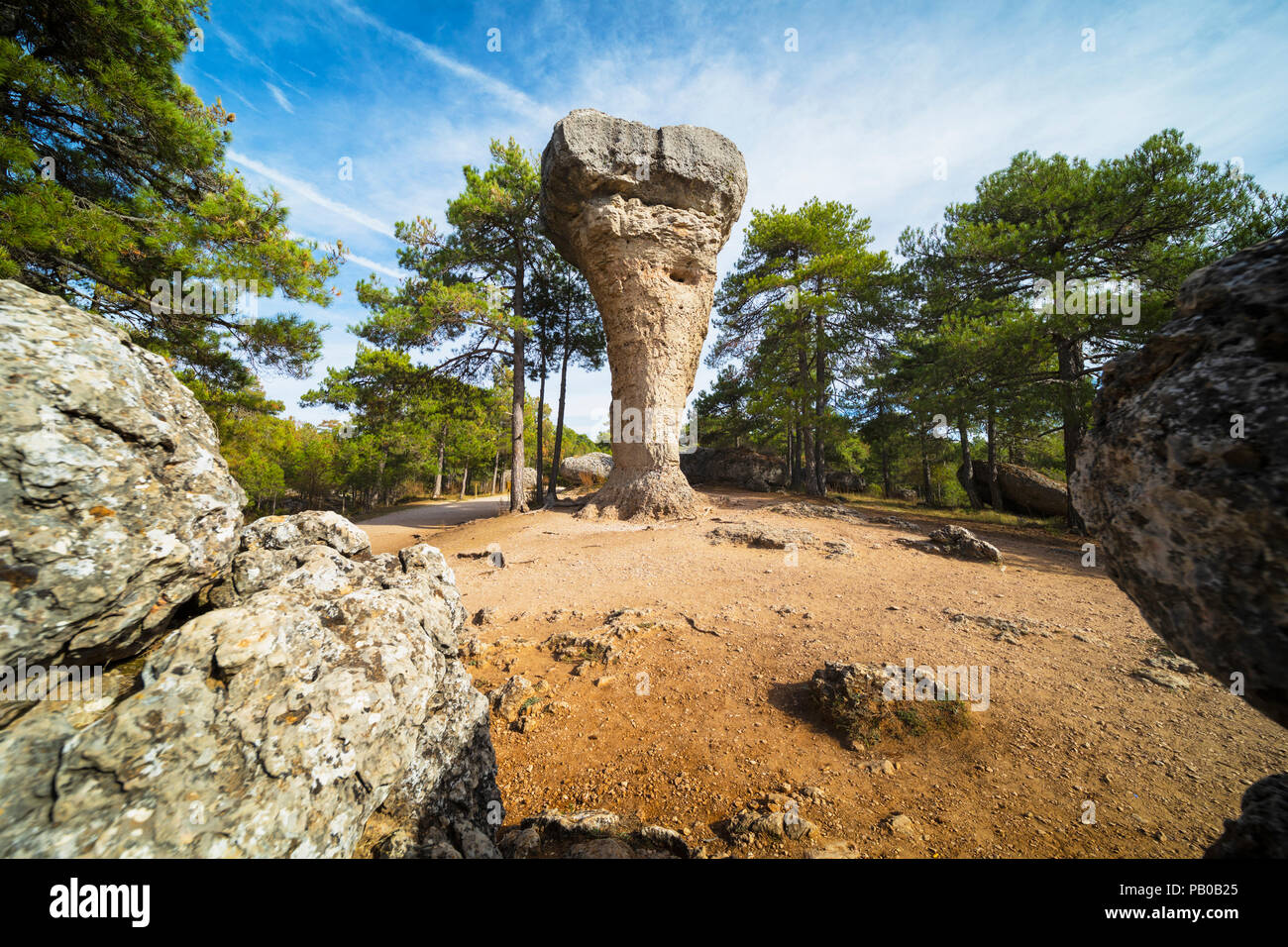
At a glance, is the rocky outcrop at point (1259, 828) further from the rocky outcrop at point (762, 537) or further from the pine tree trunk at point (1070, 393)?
the pine tree trunk at point (1070, 393)

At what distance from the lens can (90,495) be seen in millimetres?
1721

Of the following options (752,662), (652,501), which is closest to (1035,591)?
(752,662)

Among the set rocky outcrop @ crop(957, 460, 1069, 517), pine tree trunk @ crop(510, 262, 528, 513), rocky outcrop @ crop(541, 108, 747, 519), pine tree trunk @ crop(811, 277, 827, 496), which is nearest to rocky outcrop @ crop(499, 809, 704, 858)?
rocky outcrop @ crop(541, 108, 747, 519)

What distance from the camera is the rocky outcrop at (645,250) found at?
11609 millimetres

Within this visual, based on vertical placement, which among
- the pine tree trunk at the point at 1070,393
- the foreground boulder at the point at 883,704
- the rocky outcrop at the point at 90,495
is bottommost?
the foreground boulder at the point at 883,704

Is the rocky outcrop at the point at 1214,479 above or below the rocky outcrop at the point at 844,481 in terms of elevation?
above

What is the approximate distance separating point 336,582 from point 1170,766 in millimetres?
5455

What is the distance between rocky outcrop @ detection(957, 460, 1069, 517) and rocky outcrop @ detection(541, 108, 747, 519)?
1448 cm

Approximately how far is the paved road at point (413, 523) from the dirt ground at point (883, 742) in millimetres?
7205

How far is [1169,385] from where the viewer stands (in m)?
1.91

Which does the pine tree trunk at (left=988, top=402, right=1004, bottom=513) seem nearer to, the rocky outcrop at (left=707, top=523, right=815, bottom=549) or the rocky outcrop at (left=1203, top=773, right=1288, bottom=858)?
the rocky outcrop at (left=707, top=523, right=815, bottom=549)

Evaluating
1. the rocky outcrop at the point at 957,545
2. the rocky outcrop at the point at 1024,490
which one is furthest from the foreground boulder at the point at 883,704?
the rocky outcrop at the point at 1024,490

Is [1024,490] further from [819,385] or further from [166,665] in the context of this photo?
[166,665]
